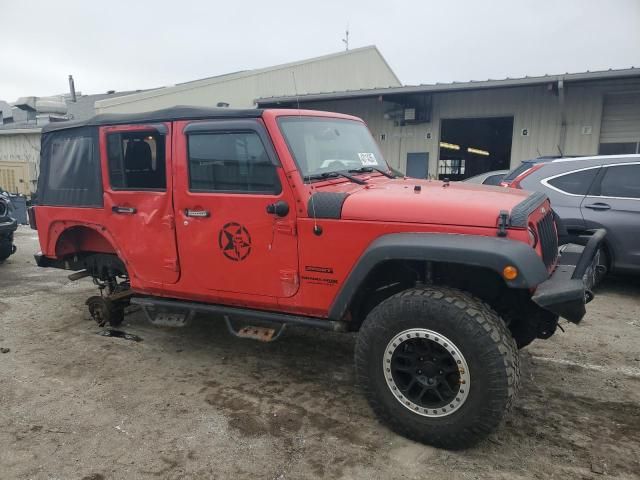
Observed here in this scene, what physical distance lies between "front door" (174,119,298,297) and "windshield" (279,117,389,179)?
0.22 meters

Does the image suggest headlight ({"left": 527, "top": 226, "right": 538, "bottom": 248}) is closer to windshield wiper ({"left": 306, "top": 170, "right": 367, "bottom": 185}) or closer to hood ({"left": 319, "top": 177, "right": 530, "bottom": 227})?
hood ({"left": 319, "top": 177, "right": 530, "bottom": 227})

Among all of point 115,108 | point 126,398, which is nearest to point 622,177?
point 126,398

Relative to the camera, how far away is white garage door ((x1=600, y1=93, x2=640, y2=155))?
11.0m

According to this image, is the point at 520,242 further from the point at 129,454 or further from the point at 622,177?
the point at 622,177

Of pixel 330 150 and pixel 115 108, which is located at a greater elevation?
pixel 115 108

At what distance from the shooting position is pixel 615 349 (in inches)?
176

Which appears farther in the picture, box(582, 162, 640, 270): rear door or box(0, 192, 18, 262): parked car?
box(0, 192, 18, 262): parked car

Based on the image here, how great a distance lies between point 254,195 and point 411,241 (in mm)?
1240

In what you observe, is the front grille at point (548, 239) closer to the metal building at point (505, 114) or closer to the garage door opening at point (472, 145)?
the metal building at point (505, 114)

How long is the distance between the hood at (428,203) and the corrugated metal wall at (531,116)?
30.6 ft

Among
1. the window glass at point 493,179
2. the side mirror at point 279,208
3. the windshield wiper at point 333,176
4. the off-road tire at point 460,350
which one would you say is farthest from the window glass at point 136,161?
the window glass at point 493,179

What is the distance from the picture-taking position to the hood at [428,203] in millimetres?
2844

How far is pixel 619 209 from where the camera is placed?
5867 mm

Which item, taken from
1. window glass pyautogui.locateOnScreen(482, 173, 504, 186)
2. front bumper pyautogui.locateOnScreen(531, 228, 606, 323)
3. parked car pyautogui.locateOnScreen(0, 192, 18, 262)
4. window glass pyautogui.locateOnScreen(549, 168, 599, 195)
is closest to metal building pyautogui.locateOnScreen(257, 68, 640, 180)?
window glass pyautogui.locateOnScreen(482, 173, 504, 186)
